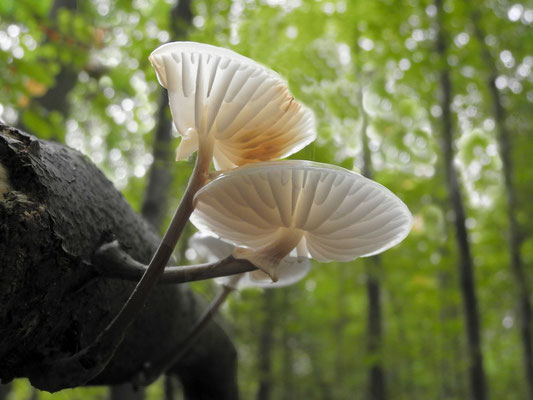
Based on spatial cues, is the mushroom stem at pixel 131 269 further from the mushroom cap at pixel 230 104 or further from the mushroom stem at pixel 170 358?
the mushroom stem at pixel 170 358

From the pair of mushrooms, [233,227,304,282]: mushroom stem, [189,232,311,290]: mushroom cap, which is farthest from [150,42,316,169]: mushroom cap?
[189,232,311,290]: mushroom cap

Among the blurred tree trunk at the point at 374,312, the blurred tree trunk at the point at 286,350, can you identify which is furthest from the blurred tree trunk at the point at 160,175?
the blurred tree trunk at the point at 286,350

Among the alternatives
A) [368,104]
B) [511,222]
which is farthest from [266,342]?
[368,104]

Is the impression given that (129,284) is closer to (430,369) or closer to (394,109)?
(394,109)

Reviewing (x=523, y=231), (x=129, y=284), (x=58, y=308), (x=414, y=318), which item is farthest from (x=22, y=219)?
(x=414, y=318)

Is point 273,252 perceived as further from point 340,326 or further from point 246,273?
point 340,326
